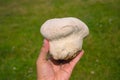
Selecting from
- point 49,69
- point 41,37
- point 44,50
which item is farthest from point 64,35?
point 41,37

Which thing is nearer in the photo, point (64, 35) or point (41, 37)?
point (64, 35)

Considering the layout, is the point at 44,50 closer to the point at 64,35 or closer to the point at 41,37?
the point at 64,35

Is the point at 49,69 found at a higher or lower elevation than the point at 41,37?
higher

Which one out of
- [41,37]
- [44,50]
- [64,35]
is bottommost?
[41,37]

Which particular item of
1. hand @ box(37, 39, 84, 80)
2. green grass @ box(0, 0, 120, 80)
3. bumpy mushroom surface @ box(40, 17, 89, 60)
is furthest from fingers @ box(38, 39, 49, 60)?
green grass @ box(0, 0, 120, 80)

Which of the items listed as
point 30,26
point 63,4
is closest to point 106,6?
point 63,4

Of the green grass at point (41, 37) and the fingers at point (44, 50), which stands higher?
the fingers at point (44, 50)

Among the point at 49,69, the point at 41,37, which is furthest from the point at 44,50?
the point at 41,37

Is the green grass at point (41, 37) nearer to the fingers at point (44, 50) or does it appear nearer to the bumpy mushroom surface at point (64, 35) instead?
the bumpy mushroom surface at point (64, 35)

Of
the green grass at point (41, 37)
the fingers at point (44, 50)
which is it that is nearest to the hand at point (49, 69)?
the fingers at point (44, 50)
